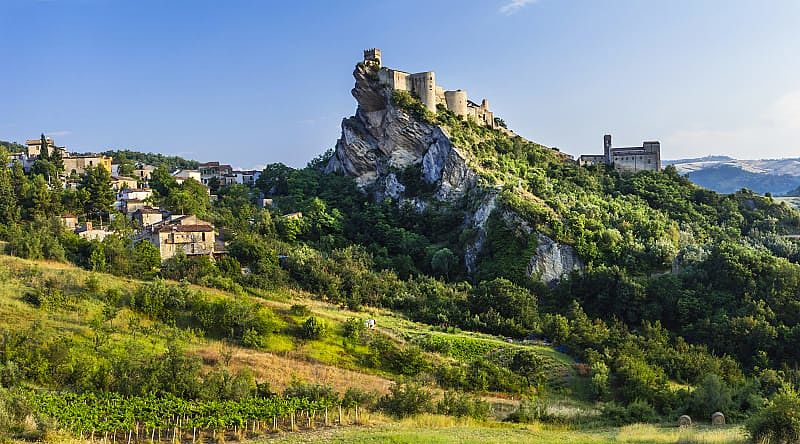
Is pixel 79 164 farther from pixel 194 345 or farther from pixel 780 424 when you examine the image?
pixel 780 424

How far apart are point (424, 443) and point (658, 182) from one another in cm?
5033

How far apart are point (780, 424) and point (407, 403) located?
32.0 feet

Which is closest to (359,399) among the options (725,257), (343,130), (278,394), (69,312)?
(278,394)

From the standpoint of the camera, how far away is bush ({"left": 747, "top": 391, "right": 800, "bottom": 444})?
13.9m

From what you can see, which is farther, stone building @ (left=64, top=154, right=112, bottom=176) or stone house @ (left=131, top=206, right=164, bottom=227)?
stone building @ (left=64, top=154, right=112, bottom=176)

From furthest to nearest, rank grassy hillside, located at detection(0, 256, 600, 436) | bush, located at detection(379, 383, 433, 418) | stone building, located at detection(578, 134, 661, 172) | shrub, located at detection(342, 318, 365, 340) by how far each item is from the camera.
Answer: stone building, located at detection(578, 134, 661, 172) < shrub, located at detection(342, 318, 365, 340) < grassy hillside, located at detection(0, 256, 600, 436) < bush, located at detection(379, 383, 433, 418)

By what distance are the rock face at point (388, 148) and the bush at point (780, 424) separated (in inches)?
1483

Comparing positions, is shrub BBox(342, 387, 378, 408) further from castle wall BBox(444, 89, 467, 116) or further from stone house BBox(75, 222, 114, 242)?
castle wall BBox(444, 89, 467, 116)

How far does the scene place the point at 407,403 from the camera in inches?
734

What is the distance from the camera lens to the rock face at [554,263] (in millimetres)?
→ 41375

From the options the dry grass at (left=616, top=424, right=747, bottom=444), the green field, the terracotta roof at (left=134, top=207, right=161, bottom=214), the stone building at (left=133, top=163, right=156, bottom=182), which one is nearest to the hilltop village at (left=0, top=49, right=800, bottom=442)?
the terracotta roof at (left=134, top=207, right=161, bottom=214)

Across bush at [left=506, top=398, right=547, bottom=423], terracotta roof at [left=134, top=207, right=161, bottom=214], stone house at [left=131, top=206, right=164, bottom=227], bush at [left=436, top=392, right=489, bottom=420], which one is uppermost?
terracotta roof at [left=134, top=207, right=161, bottom=214]

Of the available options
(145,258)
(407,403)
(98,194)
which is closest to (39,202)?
(98,194)

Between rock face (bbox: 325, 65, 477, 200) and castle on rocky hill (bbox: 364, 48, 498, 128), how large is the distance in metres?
1.09
